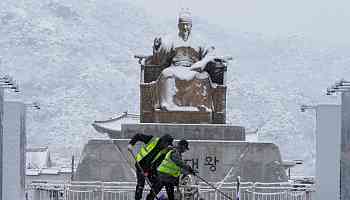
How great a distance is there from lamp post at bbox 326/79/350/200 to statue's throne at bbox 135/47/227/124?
555 cm

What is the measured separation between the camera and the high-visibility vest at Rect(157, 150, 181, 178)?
473 inches

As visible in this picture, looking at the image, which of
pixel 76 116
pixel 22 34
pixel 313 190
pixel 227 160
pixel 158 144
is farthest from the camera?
pixel 22 34

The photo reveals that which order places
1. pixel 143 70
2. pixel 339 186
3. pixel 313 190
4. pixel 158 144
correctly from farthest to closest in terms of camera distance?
pixel 143 70, pixel 313 190, pixel 339 186, pixel 158 144

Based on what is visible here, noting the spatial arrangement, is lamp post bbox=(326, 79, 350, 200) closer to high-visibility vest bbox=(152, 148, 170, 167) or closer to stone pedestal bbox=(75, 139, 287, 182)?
high-visibility vest bbox=(152, 148, 170, 167)

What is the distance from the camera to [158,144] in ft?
39.9

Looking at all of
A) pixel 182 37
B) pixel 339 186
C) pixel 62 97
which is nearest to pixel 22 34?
pixel 62 97

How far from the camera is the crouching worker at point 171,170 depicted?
1194 cm

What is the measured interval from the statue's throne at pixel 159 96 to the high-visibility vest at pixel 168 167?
6379 mm

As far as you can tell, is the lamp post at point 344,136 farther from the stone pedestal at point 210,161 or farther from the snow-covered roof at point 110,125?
the snow-covered roof at point 110,125

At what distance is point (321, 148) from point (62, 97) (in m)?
76.6

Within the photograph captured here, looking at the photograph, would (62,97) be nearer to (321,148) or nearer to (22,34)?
(22,34)

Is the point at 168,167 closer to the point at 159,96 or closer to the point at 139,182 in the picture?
the point at 139,182

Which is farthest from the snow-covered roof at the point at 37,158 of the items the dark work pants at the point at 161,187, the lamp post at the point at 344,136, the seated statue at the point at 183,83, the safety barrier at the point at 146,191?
the dark work pants at the point at 161,187

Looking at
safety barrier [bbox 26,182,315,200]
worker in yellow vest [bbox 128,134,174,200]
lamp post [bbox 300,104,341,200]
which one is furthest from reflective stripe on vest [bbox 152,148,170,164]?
safety barrier [bbox 26,182,315,200]
